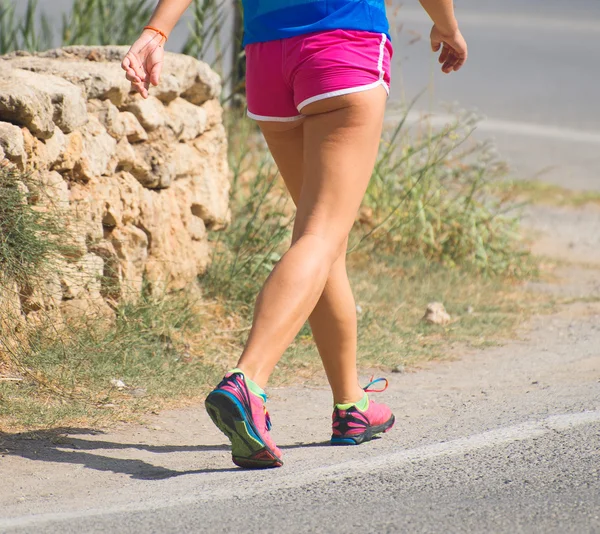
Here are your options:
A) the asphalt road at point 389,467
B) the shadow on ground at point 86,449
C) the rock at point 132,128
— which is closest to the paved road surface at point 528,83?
the rock at point 132,128

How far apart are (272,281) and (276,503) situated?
0.60 meters

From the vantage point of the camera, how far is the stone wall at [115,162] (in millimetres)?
3732

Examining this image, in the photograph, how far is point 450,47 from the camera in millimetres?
3176

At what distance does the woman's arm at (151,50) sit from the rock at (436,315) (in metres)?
2.55

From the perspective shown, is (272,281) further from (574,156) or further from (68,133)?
(574,156)

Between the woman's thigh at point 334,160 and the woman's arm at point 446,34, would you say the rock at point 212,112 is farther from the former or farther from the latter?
the woman's thigh at point 334,160

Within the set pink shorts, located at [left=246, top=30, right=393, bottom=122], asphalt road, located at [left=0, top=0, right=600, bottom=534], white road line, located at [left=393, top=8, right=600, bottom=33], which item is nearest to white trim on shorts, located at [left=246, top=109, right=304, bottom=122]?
pink shorts, located at [left=246, top=30, right=393, bottom=122]

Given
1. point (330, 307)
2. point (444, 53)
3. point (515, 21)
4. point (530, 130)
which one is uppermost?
point (444, 53)

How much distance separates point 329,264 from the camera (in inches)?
110

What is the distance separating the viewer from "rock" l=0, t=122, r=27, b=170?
138 inches

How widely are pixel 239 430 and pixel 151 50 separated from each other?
1.07 m

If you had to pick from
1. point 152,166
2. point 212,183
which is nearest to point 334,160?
point 152,166

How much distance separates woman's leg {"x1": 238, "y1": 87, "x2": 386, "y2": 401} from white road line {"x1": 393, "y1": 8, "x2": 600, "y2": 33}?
49.2 ft

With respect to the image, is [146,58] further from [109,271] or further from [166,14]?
[109,271]
